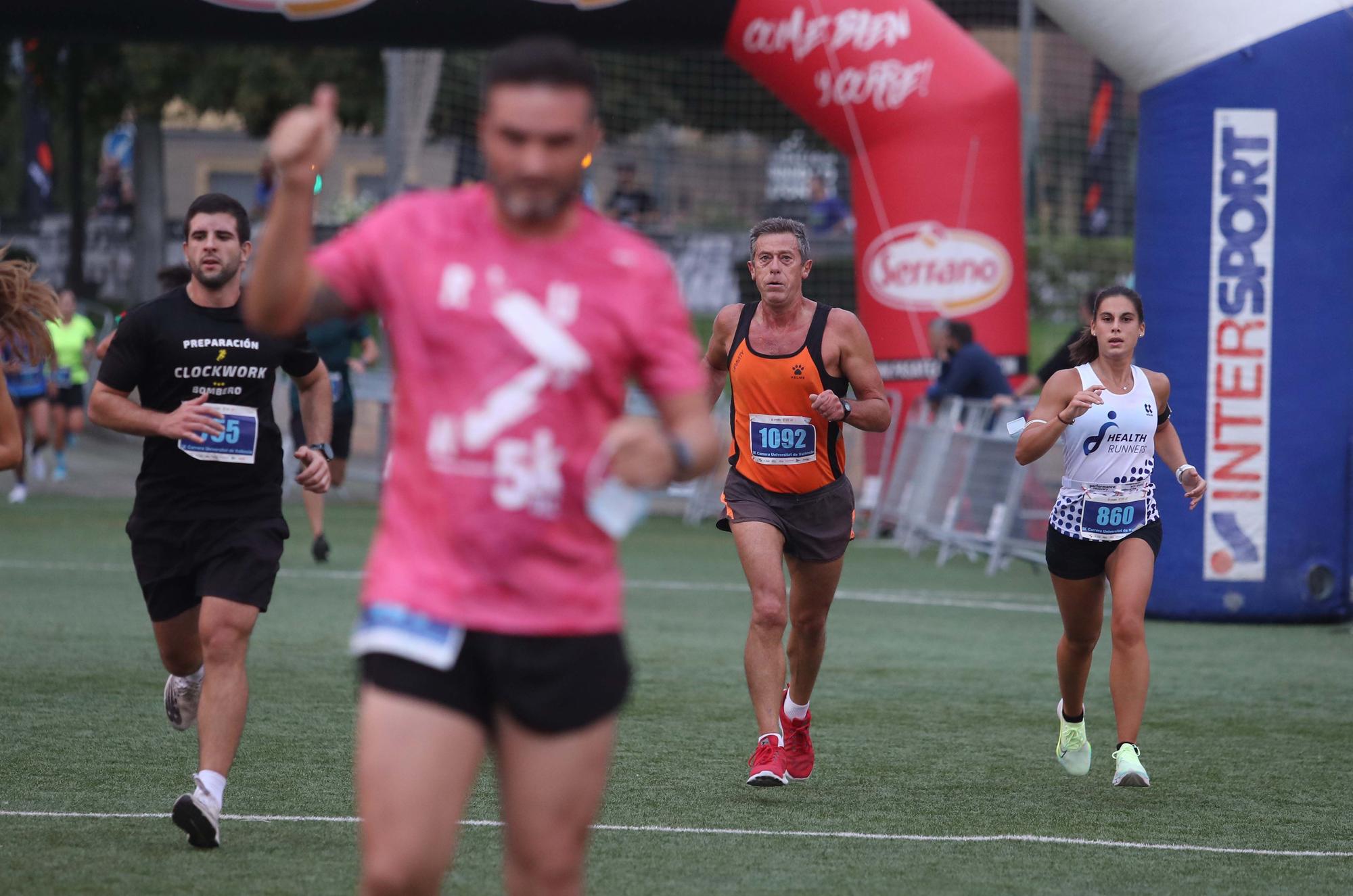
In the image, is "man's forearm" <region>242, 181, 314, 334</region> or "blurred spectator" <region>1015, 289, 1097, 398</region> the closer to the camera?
"man's forearm" <region>242, 181, 314, 334</region>

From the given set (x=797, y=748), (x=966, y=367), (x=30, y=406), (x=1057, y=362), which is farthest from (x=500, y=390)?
(x=30, y=406)

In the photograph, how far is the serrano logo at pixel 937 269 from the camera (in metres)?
16.1

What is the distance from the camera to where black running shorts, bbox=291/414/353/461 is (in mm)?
14594

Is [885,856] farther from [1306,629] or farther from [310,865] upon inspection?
[1306,629]

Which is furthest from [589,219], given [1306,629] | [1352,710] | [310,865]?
[1306,629]

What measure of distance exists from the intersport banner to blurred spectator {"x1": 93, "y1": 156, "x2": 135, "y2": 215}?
27.4 metres

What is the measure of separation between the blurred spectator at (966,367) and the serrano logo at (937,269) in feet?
1.28

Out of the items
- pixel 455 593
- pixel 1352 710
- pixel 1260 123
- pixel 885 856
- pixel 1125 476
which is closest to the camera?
pixel 455 593

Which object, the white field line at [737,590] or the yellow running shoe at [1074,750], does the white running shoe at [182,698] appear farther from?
the white field line at [737,590]

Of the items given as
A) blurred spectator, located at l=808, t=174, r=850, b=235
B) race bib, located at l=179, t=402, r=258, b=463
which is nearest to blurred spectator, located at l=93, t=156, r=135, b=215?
blurred spectator, located at l=808, t=174, r=850, b=235

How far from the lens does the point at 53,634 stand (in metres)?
10.8

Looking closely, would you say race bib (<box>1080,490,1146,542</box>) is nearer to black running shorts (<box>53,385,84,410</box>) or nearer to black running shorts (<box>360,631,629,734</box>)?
black running shorts (<box>360,631,629,734</box>)

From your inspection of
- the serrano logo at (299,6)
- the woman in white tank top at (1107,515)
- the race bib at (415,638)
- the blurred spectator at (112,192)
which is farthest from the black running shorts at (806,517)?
the blurred spectator at (112,192)

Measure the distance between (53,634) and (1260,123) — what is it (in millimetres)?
8090
